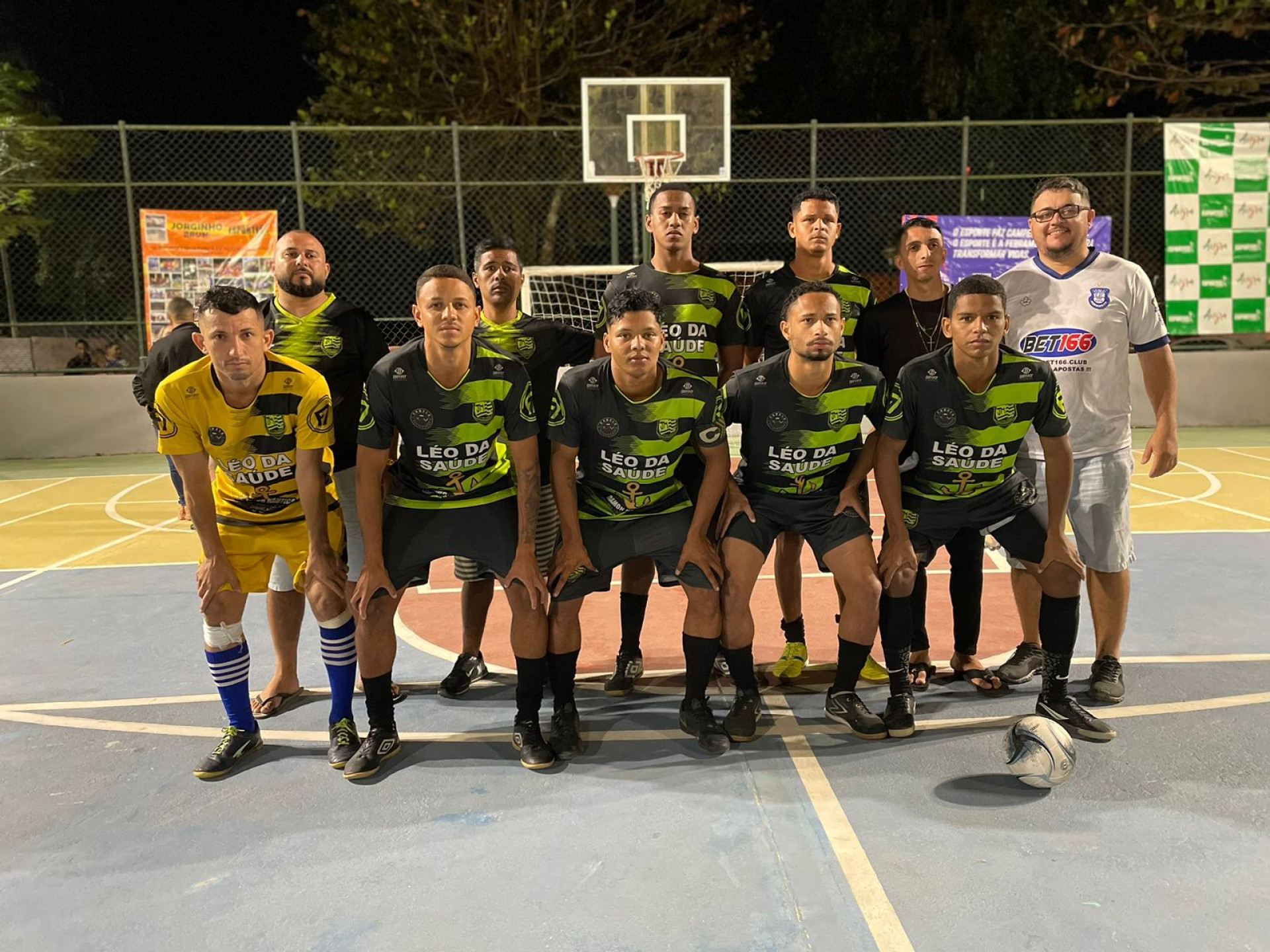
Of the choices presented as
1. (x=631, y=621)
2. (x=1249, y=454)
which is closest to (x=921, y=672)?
(x=631, y=621)

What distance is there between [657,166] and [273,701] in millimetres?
7333

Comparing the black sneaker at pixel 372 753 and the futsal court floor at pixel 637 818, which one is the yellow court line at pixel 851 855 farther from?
the black sneaker at pixel 372 753

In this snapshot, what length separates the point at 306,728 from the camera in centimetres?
414

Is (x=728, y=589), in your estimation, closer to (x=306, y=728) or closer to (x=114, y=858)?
(x=306, y=728)

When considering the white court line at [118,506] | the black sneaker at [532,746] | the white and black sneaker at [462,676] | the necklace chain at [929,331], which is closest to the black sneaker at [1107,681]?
the necklace chain at [929,331]

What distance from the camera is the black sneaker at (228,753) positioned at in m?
3.66

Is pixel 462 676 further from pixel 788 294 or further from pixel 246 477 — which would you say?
pixel 788 294

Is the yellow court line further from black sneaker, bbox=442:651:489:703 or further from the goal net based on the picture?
the goal net

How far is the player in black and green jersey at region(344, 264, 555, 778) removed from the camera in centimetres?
371

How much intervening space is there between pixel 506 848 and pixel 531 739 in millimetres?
687

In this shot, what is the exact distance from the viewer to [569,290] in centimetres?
1098

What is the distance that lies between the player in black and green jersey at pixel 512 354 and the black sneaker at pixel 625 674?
61 centimetres

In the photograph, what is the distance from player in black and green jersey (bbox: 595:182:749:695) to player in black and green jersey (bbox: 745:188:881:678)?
128mm

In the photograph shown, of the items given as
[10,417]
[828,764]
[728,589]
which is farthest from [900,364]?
[10,417]
